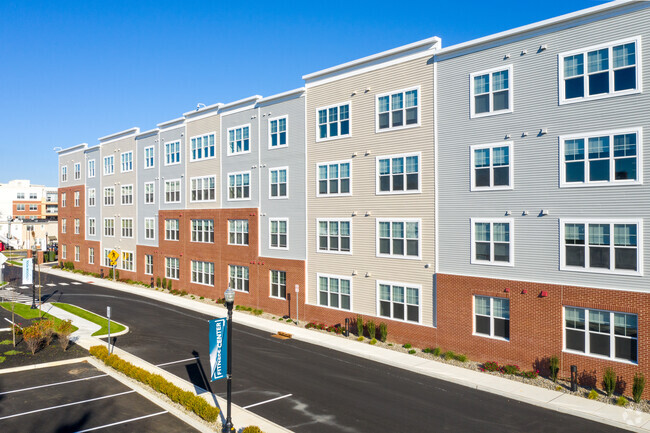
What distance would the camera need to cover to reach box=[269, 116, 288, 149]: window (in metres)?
33.0

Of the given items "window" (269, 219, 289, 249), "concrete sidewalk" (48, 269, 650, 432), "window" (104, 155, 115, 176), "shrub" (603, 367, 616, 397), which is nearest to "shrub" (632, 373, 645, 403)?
"shrub" (603, 367, 616, 397)

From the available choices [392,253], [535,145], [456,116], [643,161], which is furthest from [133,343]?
[643,161]

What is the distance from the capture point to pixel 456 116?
2345cm

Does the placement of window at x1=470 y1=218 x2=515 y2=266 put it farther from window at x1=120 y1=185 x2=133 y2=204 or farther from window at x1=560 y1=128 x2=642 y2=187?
window at x1=120 y1=185 x2=133 y2=204

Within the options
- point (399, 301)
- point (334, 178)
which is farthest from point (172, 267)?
point (399, 301)

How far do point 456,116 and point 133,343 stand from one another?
2123 centimetres

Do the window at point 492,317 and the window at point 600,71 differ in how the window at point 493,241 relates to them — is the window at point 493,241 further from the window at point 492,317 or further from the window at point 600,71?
the window at point 600,71

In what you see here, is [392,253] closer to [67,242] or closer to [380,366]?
[380,366]

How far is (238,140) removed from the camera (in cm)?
3697

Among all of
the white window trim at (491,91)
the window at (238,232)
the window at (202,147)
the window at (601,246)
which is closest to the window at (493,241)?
the window at (601,246)

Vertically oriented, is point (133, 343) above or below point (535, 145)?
below

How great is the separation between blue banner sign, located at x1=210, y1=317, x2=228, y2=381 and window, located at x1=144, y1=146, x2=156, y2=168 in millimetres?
35608

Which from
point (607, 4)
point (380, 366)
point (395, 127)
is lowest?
point (380, 366)

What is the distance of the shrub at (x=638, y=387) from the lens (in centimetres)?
1719
